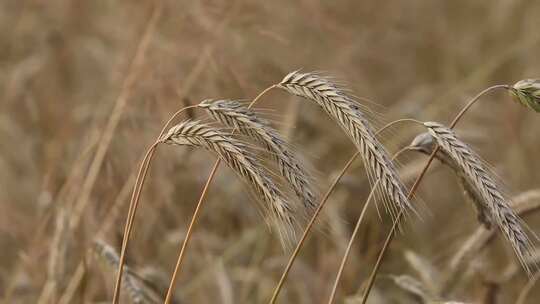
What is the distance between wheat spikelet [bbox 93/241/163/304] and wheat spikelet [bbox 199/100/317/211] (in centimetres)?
63

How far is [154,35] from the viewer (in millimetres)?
3156

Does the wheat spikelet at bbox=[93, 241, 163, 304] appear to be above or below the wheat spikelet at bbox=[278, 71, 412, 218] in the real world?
below

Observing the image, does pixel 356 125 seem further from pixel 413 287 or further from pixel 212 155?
pixel 212 155

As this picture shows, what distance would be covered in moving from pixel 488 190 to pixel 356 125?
23 cm

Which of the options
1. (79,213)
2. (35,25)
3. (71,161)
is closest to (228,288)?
(79,213)

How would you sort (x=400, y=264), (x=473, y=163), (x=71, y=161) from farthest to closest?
(x=400, y=264) < (x=71, y=161) < (x=473, y=163)

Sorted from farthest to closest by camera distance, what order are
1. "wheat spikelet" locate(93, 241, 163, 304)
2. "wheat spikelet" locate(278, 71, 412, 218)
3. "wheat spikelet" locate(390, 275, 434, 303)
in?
1. "wheat spikelet" locate(390, 275, 434, 303)
2. "wheat spikelet" locate(93, 241, 163, 304)
3. "wheat spikelet" locate(278, 71, 412, 218)

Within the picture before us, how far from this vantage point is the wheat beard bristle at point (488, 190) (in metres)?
1.51

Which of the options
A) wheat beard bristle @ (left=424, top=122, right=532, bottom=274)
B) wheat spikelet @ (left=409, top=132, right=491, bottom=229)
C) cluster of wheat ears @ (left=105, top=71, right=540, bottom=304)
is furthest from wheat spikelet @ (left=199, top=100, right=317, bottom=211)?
wheat spikelet @ (left=409, top=132, right=491, bottom=229)

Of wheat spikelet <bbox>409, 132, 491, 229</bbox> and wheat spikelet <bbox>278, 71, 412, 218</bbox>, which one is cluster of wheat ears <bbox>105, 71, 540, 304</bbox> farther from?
wheat spikelet <bbox>409, 132, 491, 229</bbox>

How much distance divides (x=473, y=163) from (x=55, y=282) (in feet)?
3.97

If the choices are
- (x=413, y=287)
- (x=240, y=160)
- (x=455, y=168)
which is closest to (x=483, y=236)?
(x=413, y=287)

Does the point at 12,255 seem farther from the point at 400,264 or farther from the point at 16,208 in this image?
the point at 400,264

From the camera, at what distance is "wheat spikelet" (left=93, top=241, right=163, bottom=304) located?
→ 2.09 metres
